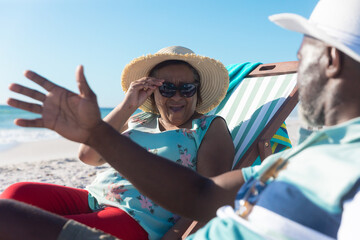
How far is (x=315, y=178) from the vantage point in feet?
4.04

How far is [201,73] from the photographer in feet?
10.2

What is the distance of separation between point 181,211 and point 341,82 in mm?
798

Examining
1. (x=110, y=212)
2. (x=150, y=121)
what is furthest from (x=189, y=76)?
(x=110, y=212)

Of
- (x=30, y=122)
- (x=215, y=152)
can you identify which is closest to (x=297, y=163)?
(x=30, y=122)

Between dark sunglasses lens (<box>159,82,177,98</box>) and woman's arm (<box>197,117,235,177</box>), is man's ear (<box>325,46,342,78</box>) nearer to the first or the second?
woman's arm (<box>197,117,235,177</box>)

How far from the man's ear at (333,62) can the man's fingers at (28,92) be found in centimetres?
106

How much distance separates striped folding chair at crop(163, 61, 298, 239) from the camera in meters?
2.89

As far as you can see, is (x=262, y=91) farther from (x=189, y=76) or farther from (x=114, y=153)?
(x=114, y=153)

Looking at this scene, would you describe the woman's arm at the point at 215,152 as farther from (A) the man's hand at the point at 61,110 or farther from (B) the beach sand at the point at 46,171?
(B) the beach sand at the point at 46,171

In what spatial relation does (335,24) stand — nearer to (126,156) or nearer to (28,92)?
(126,156)

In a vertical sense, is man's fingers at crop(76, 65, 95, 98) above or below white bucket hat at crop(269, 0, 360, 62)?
below

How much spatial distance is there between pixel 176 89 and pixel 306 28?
1.50 metres

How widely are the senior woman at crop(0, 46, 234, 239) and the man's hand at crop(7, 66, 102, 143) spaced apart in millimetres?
865

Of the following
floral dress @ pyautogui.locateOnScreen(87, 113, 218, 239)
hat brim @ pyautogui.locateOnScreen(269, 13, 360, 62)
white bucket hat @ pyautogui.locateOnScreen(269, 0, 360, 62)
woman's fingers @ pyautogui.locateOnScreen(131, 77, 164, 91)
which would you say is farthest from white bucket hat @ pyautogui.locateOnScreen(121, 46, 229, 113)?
white bucket hat @ pyautogui.locateOnScreen(269, 0, 360, 62)
